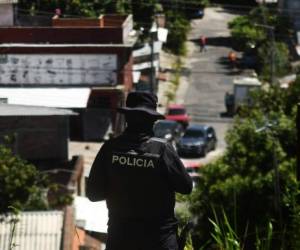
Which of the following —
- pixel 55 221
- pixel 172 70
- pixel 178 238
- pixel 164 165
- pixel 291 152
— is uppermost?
pixel 164 165

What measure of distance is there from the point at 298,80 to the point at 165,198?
1408cm

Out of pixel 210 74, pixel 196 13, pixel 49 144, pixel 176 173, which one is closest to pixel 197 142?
pixel 49 144

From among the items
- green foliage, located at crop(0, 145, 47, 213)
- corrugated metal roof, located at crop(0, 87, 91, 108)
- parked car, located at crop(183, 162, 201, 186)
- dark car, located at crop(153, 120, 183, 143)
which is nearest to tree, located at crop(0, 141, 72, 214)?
green foliage, located at crop(0, 145, 47, 213)

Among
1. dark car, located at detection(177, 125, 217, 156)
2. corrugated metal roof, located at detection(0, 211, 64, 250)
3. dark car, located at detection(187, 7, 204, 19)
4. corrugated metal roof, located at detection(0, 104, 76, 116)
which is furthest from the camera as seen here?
dark car, located at detection(187, 7, 204, 19)

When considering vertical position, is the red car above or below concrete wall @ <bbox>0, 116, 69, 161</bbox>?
below

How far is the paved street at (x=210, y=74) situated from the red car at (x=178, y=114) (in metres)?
1.43

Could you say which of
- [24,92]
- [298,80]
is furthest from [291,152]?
[24,92]

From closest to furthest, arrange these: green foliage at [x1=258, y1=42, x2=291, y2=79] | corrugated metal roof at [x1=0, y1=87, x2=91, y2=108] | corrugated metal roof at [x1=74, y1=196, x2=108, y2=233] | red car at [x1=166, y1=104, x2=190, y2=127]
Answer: corrugated metal roof at [x1=74, y1=196, x2=108, y2=233], corrugated metal roof at [x1=0, y1=87, x2=91, y2=108], red car at [x1=166, y1=104, x2=190, y2=127], green foliage at [x1=258, y1=42, x2=291, y2=79]

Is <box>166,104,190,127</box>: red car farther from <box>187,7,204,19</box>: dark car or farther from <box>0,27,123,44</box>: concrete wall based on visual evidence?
<box>187,7,204,19</box>: dark car

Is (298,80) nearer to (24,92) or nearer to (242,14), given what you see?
(24,92)

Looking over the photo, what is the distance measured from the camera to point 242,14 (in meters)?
54.8

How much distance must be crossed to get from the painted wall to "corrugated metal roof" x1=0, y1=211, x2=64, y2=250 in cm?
1093

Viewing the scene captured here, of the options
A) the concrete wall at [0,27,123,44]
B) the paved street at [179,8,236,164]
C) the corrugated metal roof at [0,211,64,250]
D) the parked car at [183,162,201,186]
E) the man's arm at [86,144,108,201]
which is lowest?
the paved street at [179,8,236,164]

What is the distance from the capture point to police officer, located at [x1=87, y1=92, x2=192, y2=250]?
4.84 metres
